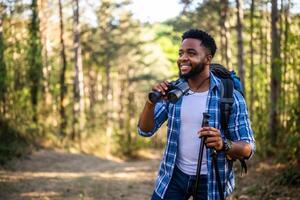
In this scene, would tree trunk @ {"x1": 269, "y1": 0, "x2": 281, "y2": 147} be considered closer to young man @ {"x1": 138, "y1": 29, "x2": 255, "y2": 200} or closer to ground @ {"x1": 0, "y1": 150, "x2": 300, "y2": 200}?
ground @ {"x1": 0, "y1": 150, "x2": 300, "y2": 200}

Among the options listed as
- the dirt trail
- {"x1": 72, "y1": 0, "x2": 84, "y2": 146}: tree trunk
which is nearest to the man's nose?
the dirt trail

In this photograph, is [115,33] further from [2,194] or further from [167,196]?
[167,196]

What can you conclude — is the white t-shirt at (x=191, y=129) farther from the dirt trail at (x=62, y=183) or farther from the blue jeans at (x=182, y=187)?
the dirt trail at (x=62, y=183)

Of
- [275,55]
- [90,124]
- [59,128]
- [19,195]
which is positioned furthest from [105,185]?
[90,124]

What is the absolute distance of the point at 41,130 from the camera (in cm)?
2256

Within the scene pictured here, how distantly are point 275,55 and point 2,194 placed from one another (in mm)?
8340

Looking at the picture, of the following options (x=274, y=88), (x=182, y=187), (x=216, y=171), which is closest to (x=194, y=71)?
(x=216, y=171)

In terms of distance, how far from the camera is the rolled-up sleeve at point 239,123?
132 inches

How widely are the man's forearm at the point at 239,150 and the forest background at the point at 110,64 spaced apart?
3.35 m

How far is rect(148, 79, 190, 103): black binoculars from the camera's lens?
3162mm

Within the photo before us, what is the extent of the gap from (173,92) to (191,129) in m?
0.41

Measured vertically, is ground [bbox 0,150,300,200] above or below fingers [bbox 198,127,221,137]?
below

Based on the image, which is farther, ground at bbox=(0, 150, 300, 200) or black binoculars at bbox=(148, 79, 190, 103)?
ground at bbox=(0, 150, 300, 200)

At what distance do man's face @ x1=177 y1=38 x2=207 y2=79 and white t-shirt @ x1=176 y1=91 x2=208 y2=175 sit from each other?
0.17 m
